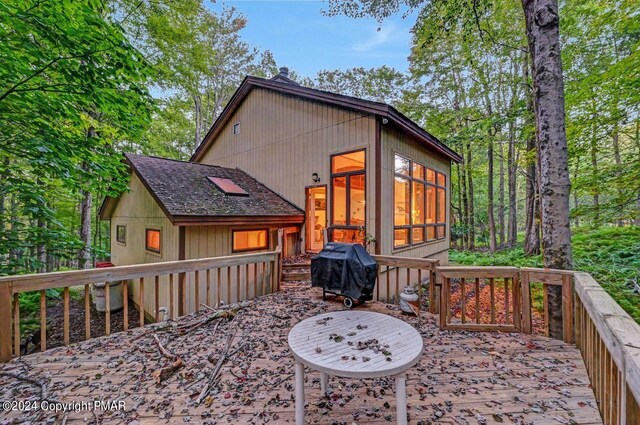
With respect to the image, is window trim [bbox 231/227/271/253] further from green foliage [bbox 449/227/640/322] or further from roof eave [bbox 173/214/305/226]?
green foliage [bbox 449/227/640/322]

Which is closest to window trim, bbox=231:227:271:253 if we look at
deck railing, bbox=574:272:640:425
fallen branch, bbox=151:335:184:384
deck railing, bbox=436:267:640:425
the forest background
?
the forest background

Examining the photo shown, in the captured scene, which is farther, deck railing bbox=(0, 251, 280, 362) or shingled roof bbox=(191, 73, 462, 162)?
shingled roof bbox=(191, 73, 462, 162)

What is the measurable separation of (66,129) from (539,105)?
25.1ft

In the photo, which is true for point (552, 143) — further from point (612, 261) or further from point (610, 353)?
point (612, 261)

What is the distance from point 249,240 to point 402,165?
4603mm

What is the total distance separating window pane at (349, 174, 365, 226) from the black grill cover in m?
Result: 2.13

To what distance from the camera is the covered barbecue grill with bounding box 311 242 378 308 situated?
4.04 metres

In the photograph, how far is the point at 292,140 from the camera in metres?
7.82

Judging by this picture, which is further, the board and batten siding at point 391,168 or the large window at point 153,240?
the large window at point 153,240

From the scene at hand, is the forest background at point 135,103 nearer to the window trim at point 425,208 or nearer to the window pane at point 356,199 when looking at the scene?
the window trim at point 425,208

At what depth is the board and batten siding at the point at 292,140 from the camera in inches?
244

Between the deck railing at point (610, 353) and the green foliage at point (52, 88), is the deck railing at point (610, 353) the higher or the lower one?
the lower one

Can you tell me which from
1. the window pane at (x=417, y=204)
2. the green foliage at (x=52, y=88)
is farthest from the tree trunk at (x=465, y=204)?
the green foliage at (x=52, y=88)

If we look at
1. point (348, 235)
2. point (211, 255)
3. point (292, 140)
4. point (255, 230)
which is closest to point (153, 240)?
point (211, 255)
